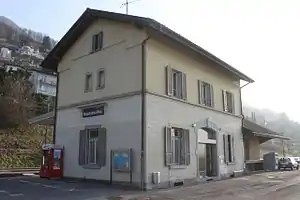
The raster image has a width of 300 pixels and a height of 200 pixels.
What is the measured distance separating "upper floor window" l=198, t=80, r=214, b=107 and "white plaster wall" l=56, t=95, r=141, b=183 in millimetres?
5297

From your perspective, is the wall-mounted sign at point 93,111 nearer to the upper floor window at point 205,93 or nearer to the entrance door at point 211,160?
the upper floor window at point 205,93

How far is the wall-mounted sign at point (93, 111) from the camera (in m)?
17.2

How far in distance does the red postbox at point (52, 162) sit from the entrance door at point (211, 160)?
8.28 meters

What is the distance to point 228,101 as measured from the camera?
23406 mm

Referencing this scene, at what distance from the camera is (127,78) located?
1633 cm

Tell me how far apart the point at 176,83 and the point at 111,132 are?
4.25m

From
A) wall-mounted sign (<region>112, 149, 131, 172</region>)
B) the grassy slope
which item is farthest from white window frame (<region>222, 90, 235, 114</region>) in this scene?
the grassy slope

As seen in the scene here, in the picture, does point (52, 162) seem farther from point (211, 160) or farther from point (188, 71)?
point (211, 160)

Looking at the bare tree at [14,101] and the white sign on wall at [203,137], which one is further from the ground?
the bare tree at [14,101]

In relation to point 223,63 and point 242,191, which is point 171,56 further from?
point 242,191

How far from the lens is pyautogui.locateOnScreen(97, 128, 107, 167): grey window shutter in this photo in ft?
54.3

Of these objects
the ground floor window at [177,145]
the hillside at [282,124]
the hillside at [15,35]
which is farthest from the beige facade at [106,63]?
the hillside at [15,35]

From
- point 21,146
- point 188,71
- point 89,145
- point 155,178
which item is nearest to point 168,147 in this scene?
point 155,178

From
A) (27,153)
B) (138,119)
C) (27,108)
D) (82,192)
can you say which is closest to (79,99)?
(138,119)
